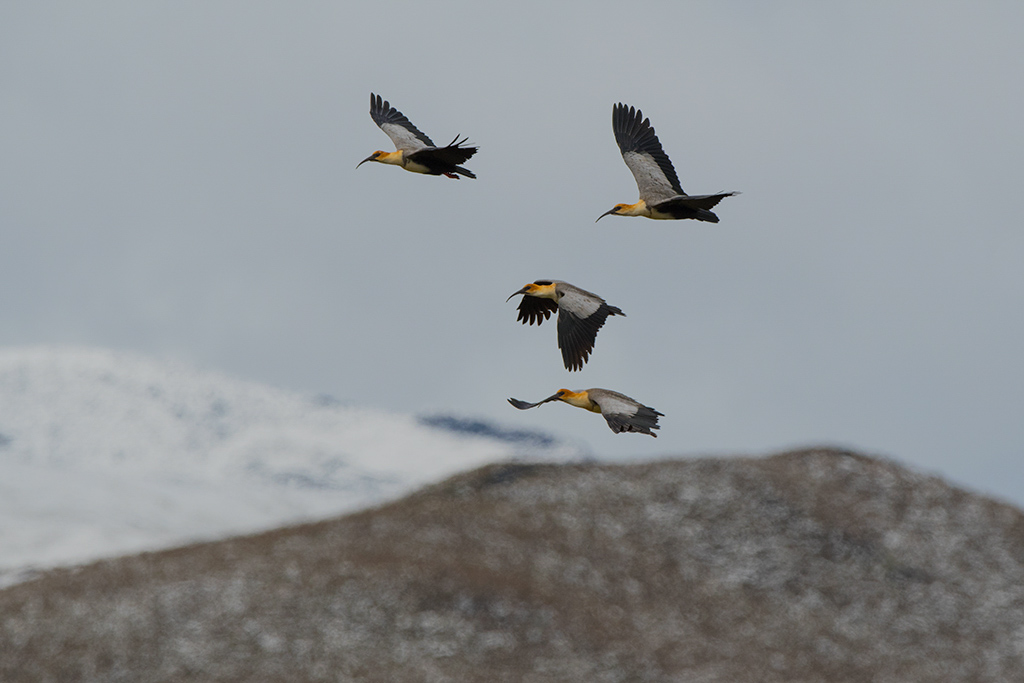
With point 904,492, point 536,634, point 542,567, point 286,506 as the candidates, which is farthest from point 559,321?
point 286,506

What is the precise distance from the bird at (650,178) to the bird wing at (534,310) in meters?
1.10

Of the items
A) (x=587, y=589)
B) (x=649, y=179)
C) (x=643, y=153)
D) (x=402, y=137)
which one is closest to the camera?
(x=649, y=179)

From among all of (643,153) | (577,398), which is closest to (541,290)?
(577,398)

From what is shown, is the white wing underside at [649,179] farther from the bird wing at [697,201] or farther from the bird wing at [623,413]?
the bird wing at [623,413]

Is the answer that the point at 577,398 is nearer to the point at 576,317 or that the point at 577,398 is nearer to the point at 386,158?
the point at 576,317

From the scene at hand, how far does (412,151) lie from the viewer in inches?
550

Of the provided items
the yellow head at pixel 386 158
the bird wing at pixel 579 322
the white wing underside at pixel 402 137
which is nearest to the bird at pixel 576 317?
the bird wing at pixel 579 322

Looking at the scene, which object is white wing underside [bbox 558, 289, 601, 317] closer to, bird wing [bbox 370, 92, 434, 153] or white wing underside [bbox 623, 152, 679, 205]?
white wing underside [bbox 623, 152, 679, 205]

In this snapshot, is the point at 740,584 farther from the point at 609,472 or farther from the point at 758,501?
the point at 609,472

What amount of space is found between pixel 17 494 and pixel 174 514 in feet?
49.2

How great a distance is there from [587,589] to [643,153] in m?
35.5

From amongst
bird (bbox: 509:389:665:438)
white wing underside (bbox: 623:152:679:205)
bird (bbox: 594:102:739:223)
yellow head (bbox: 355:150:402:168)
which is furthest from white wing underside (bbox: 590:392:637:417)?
yellow head (bbox: 355:150:402:168)

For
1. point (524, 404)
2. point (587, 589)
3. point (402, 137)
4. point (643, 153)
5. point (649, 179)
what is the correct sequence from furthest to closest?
point (587, 589), point (402, 137), point (643, 153), point (649, 179), point (524, 404)

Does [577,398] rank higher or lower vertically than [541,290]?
lower
